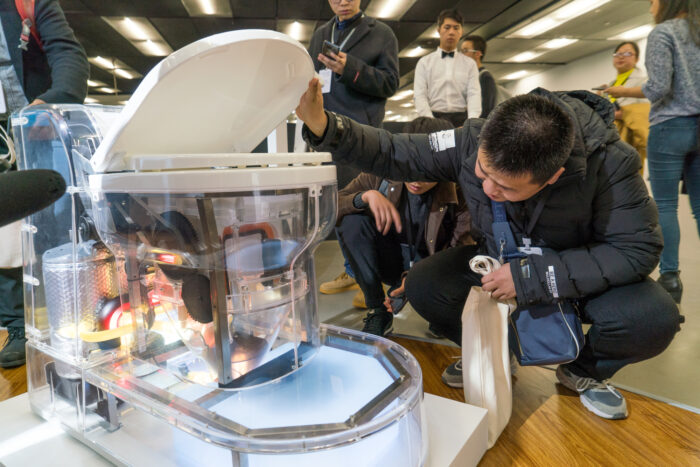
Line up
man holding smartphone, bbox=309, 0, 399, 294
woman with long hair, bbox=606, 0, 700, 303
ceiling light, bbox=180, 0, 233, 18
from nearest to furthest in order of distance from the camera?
woman with long hair, bbox=606, 0, 700, 303 → man holding smartphone, bbox=309, 0, 399, 294 → ceiling light, bbox=180, 0, 233, 18

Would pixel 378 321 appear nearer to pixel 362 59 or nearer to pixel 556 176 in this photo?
pixel 556 176

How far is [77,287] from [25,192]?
44cm

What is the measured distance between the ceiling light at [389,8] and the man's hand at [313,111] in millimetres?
4040

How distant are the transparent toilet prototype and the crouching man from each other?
1.72 ft

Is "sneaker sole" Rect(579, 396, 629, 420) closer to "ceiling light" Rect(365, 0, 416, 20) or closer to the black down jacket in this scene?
the black down jacket

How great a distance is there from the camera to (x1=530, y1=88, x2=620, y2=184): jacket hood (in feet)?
2.81

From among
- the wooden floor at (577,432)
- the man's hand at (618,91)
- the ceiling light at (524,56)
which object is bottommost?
the wooden floor at (577,432)

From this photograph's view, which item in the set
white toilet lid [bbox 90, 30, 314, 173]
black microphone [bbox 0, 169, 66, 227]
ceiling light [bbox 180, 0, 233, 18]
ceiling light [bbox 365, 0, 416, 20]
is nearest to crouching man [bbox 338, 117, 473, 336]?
white toilet lid [bbox 90, 30, 314, 173]

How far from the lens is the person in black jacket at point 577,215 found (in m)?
0.80

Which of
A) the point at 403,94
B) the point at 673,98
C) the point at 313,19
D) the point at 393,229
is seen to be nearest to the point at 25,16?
the point at 393,229

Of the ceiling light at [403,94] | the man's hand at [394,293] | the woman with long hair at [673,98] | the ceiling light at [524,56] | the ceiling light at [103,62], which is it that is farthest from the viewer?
the ceiling light at [403,94]

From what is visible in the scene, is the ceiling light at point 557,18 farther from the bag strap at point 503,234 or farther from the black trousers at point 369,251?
the bag strap at point 503,234

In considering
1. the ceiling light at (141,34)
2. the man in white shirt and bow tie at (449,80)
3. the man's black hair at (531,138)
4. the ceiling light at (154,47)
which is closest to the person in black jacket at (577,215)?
the man's black hair at (531,138)

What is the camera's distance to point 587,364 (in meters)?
0.99
